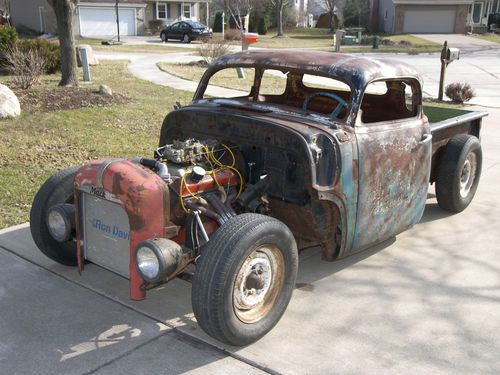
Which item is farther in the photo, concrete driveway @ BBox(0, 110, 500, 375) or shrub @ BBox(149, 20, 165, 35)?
shrub @ BBox(149, 20, 165, 35)

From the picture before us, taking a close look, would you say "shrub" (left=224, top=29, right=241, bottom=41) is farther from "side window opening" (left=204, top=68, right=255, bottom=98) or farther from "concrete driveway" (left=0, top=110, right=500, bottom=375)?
"concrete driveway" (left=0, top=110, right=500, bottom=375)

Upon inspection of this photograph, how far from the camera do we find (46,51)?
14594 mm

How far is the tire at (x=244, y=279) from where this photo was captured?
3.15 m

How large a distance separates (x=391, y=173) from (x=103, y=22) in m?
42.7

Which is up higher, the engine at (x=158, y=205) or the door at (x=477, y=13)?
the door at (x=477, y=13)

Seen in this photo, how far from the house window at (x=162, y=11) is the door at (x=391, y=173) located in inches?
1843

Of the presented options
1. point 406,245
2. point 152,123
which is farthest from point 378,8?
point 406,245

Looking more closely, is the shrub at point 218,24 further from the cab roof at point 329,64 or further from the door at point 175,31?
the cab roof at point 329,64

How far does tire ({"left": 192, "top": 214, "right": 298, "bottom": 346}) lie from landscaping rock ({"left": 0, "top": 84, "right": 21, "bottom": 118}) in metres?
6.54

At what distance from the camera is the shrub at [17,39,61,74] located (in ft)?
47.1

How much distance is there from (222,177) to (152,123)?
5788 mm

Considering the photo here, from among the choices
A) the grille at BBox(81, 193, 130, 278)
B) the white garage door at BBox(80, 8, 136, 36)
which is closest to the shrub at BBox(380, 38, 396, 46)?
the white garage door at BBox(80, 8, 136, 36)

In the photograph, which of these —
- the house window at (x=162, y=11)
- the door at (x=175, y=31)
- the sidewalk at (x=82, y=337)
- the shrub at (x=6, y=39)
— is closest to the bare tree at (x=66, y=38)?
the shrub at (x=6, y=39)

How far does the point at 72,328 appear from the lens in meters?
3.55
